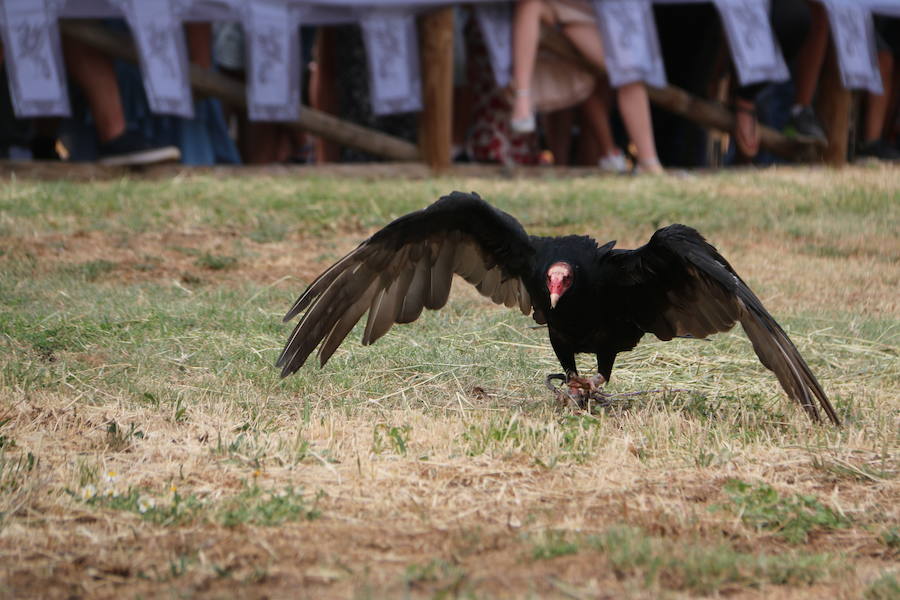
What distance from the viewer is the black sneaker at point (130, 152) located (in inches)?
363

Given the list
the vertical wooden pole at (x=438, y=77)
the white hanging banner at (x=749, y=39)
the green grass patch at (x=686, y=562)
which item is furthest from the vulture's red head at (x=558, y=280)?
the white hanging banner at (x=749, y=39)

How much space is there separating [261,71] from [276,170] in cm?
87

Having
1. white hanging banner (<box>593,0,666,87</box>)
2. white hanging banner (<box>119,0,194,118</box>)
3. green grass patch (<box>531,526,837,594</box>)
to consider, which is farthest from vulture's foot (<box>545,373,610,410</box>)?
white hanging banner (<box>593,0,666,87</box>)

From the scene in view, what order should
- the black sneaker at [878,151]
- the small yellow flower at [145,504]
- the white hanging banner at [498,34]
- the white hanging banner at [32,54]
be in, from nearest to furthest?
the small yellow flower at [145,504]
the white hanging banner at [32,54]
the white hanging banner at [498,34]
the black sneaker at [878,151]

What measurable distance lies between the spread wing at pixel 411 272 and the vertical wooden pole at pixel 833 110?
8090 mm

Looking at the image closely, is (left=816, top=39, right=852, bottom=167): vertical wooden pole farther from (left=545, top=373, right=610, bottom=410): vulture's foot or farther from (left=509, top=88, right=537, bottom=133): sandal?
(left=545, top=373, right=610, bottom=410): vulture's foot

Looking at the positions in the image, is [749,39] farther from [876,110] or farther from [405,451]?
[405,451]

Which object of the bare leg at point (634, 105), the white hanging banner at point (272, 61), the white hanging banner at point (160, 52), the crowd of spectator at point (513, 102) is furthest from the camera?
the bare leg at point (634, 105)

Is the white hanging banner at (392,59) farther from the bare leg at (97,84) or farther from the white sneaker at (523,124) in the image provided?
the bare leg at (97,84)

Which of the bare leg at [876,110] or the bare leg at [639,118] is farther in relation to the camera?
the bare leg at [876,110]

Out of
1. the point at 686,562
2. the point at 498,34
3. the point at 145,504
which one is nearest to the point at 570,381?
the point at 686,562

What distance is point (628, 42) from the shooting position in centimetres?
1020

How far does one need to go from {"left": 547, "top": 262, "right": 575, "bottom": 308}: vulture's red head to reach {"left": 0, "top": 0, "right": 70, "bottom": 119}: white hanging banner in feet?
19.6

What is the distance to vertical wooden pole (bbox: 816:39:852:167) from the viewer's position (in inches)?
467
